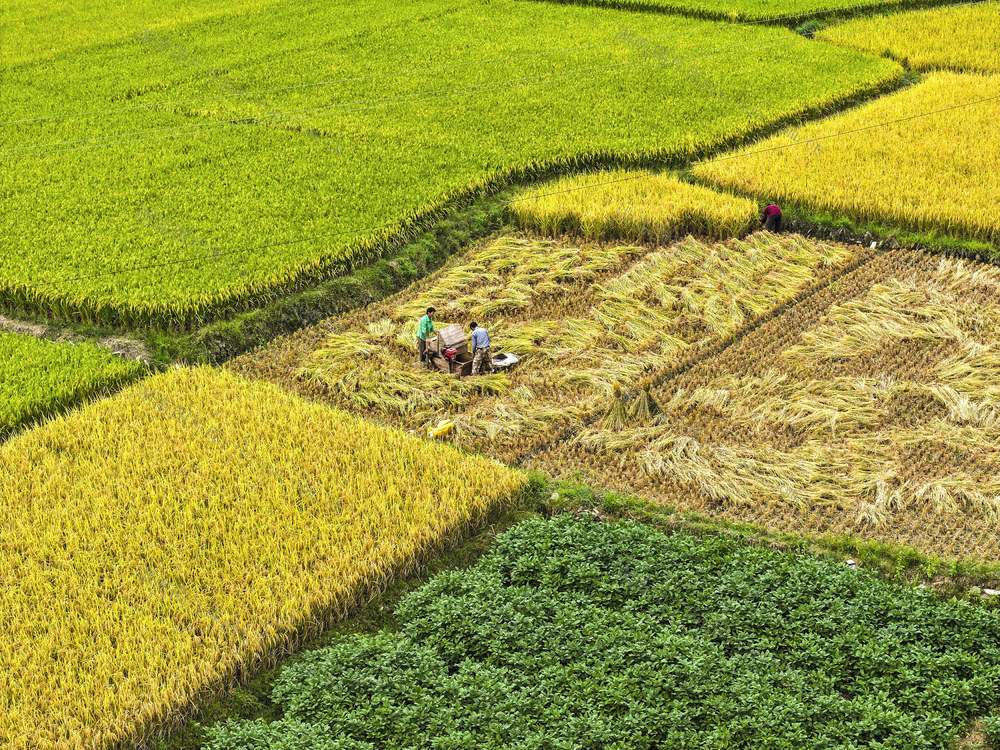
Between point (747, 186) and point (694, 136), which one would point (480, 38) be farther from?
point (747, 186)

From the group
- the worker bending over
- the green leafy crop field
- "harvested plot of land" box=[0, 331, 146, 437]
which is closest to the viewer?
"harvested plot of land" box=[0, 331, 146, 437]

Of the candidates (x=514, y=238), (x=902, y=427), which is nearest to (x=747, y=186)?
(x=514, y=238)

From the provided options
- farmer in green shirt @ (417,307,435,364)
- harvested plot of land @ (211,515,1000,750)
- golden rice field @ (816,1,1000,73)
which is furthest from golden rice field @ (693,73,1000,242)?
harvested plot of land @ (211,515,1000,750)

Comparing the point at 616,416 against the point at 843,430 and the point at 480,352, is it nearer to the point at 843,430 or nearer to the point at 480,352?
the point at 480,352

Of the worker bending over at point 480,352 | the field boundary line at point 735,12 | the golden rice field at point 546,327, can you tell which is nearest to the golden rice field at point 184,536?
the golden rice field at point 546,327

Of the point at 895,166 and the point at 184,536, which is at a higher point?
the point at 895,166

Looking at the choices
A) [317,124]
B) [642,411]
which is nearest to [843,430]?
[642,411]

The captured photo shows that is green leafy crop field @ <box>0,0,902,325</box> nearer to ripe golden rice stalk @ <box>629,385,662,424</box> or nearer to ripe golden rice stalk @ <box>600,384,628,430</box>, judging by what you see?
ripe golden rice stalk @ <box>600,384,628,430</box>
